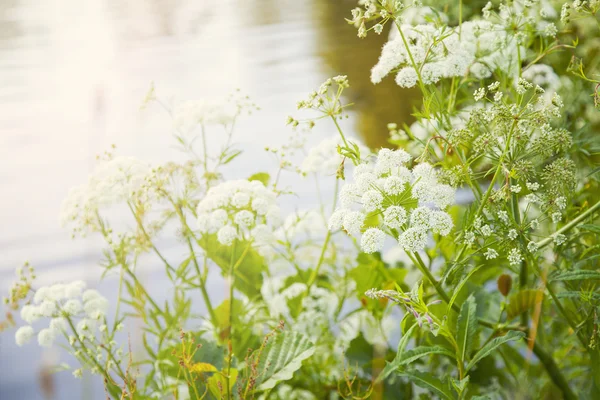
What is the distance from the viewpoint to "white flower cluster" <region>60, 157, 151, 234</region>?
A: 146 cm

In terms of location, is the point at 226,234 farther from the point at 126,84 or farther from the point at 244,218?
the point at 126,84

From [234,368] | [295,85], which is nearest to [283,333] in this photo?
[234,368]

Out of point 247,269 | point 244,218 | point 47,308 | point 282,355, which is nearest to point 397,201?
point 244,218

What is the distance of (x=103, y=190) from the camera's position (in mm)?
1458

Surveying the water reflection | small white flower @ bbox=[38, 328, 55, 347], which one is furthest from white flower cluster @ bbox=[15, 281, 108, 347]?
the water reflection

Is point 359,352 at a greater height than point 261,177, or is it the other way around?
point 261,177

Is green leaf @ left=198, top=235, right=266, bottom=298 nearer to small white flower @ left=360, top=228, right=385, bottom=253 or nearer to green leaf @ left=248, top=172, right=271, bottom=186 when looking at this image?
green leaf @ left=248, top=172, right=271, bottom=186

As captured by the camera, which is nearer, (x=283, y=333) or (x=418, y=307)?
(x=418, y=307)

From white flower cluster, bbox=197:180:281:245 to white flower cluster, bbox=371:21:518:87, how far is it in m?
0.38

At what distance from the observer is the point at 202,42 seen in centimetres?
582

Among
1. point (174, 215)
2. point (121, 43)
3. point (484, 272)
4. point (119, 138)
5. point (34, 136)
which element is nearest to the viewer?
point (174, 215)

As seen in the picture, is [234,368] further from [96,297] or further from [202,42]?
[202,42]

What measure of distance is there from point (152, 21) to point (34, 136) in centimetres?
258

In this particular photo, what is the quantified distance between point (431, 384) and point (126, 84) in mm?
4091
